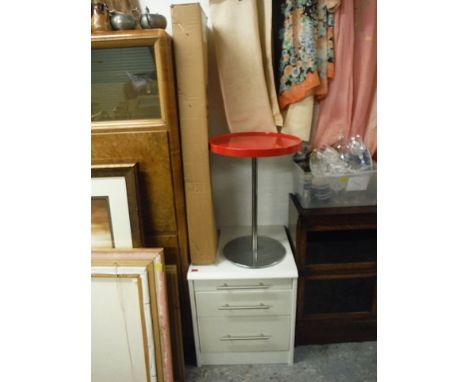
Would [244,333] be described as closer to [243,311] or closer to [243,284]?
[243,311]

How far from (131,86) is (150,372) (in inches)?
46.4

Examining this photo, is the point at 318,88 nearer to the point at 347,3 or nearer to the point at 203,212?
the point at 347,3

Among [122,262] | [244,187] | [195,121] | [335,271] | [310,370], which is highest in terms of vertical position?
[195,121]

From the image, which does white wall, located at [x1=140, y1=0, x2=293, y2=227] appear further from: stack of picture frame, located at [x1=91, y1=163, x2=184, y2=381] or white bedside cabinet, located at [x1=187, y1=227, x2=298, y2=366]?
stack of picture frame, located at [x1=91, y1=163, x2=184, y2=381]

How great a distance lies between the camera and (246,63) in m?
1.37

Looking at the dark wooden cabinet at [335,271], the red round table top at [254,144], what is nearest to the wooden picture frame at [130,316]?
the red round table top at [254,144]

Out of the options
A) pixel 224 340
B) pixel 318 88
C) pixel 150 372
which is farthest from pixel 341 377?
pixel 318 88

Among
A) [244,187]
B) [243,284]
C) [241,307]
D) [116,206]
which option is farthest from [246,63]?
[241,307]

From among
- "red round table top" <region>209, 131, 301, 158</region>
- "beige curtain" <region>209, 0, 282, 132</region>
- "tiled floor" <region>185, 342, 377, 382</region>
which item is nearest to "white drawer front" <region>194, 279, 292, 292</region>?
"tiled floor" <region>185, 342, 377, 382</region>

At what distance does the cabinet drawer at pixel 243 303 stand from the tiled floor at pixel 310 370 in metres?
0.31

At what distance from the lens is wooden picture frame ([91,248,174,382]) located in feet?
4.05

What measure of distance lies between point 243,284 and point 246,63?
976mm

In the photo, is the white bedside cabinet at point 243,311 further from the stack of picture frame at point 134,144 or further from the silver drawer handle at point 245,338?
the stack of picture frame at point 134,144

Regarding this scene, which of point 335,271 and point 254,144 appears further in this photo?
point 335,271
